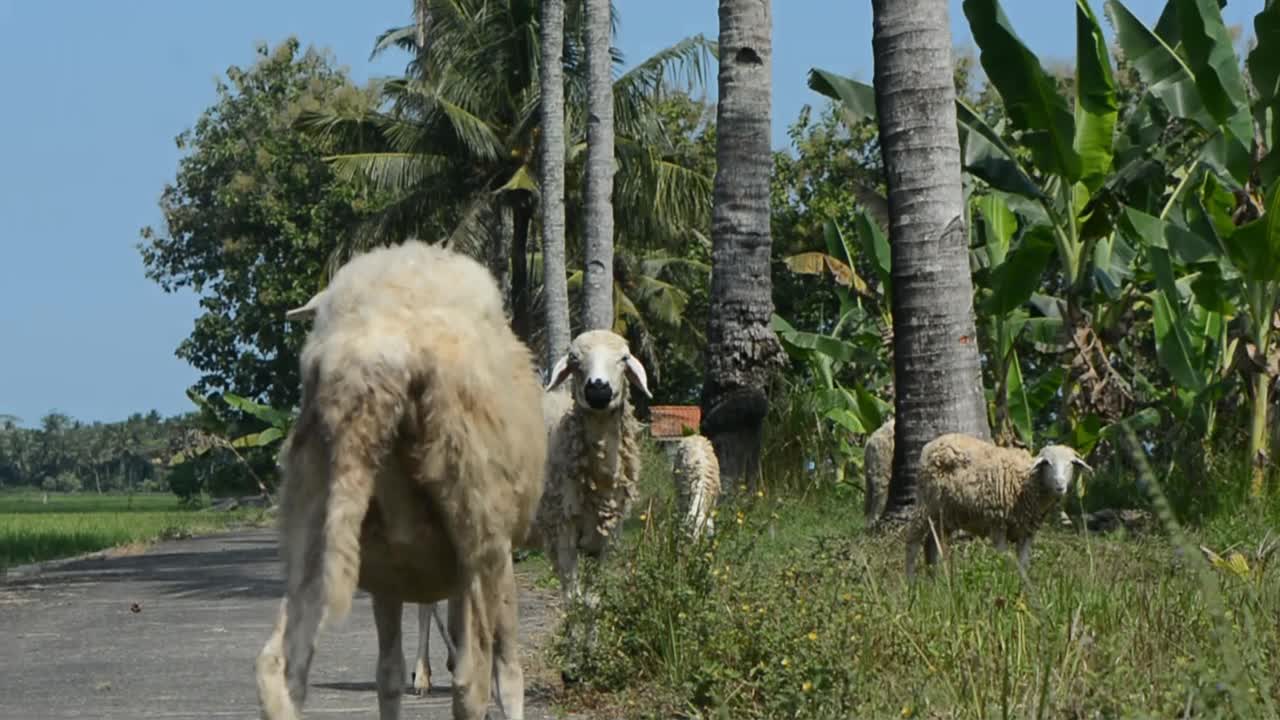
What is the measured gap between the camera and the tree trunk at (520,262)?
4150 cm

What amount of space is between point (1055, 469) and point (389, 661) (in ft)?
19.3

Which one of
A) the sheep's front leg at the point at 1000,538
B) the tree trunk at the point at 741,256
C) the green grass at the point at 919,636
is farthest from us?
the tree trunk at the point at 741,256

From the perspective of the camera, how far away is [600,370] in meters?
9.62

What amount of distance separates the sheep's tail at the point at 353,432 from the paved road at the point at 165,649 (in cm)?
20

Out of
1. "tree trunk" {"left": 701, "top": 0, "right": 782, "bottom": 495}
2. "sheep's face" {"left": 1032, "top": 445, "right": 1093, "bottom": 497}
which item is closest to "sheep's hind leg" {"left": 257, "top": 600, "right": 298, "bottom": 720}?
"sheep's face" {"left": 1032, "top": 445, "right": 1093, "bottom": 497}

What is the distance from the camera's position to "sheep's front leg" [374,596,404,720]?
6801 millimetres

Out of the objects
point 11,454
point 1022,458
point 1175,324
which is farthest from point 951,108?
point 11,454

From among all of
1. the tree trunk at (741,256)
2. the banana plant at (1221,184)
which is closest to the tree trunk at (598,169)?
the tree trunk at (741,256)

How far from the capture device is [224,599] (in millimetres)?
16891

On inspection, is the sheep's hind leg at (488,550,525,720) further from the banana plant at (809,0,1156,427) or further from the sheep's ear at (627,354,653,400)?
the banana plant at (809,0,1156,427)

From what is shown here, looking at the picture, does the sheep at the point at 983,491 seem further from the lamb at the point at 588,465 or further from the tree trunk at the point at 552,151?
the tree trunk at the point at 552,151

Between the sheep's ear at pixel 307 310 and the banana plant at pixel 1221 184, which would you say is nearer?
the sheep's ear at pixel 307 310

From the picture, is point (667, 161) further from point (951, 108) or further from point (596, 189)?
point (951, 108)

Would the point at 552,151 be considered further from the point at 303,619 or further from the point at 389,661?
the point at 303,619
